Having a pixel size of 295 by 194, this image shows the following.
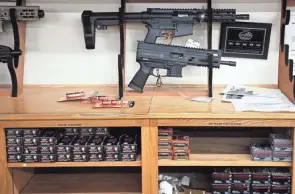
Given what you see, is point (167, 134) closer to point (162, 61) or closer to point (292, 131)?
point (162, 61)

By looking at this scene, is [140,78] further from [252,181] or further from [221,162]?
[252,181]

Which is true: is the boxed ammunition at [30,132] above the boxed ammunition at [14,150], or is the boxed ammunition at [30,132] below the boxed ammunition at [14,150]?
above

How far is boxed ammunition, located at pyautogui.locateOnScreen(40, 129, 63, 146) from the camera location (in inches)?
87.1

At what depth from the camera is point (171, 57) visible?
7.82 ft

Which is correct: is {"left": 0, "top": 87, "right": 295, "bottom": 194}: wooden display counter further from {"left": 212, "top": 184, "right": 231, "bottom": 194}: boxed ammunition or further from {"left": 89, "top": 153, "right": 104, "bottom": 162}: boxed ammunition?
{"left": 212, "top": 184, "right": 231, "bottom": 194}: boxed ammunition

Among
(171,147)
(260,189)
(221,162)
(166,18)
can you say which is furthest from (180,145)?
(166,18)

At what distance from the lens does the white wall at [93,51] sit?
102 inches

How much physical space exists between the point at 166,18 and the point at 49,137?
0.89m

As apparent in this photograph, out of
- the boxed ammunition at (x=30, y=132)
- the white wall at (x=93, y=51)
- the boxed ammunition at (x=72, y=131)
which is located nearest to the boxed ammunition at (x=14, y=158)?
the boxed ammunition at (x=30, y=132)

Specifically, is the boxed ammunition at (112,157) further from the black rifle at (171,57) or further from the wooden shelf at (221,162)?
the black rifle at (171,57)

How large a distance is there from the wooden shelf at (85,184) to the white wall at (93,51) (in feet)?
1.83

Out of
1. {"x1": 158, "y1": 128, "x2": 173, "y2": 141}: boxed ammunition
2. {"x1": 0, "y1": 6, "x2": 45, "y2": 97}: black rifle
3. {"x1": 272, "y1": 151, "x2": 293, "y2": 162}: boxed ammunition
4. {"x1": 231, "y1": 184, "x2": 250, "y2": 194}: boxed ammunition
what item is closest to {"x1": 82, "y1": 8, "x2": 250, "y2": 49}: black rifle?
{"x1": 0, "y1": 6, "x2": 45, "y2": 97}: black rifle

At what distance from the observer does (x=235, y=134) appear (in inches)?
101

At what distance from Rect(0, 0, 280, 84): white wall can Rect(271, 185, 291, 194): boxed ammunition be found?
2.25 ft
